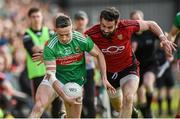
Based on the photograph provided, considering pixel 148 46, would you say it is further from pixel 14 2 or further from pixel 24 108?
pixel 14 2

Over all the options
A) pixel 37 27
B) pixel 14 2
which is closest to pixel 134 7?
pixel 14 2

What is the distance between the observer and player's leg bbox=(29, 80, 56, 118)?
486 inches

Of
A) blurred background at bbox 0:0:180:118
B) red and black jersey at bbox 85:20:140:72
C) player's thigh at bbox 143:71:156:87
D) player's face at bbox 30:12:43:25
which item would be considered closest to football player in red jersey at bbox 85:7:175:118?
red and black jersey at bbox 85:20:140:72

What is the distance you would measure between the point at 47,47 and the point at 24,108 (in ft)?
19.6

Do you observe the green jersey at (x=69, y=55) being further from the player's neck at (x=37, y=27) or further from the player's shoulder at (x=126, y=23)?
the player's neck at (x=37, y=27)

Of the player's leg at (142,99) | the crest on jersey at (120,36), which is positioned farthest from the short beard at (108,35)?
the player's leg at (142,99)

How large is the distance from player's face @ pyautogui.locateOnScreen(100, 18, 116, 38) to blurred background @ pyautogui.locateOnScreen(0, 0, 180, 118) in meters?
1.85

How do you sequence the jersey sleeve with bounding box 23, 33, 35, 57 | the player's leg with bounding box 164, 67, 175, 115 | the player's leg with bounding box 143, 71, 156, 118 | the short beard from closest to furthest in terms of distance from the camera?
1. the short beard
2. the jersey sleeve with bounding box 23, 33, 35, 57
3. the player's leg with bounding box 143, 71, 156, 118
4. the player's leg with bounding box 164, 67, 175, 115

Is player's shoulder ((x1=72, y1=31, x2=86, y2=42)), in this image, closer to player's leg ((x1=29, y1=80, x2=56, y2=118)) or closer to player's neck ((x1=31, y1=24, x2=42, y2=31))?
player's leg ((x1=29, y1=80, x2=56, y2=118))

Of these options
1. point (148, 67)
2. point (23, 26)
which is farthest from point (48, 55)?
point (23, 26)

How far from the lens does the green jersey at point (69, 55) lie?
39.0 feet

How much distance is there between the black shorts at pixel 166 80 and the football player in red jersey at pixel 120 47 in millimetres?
7715

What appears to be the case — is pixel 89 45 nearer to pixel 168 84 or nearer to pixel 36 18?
pixel 36 18

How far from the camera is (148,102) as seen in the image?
1549cm
